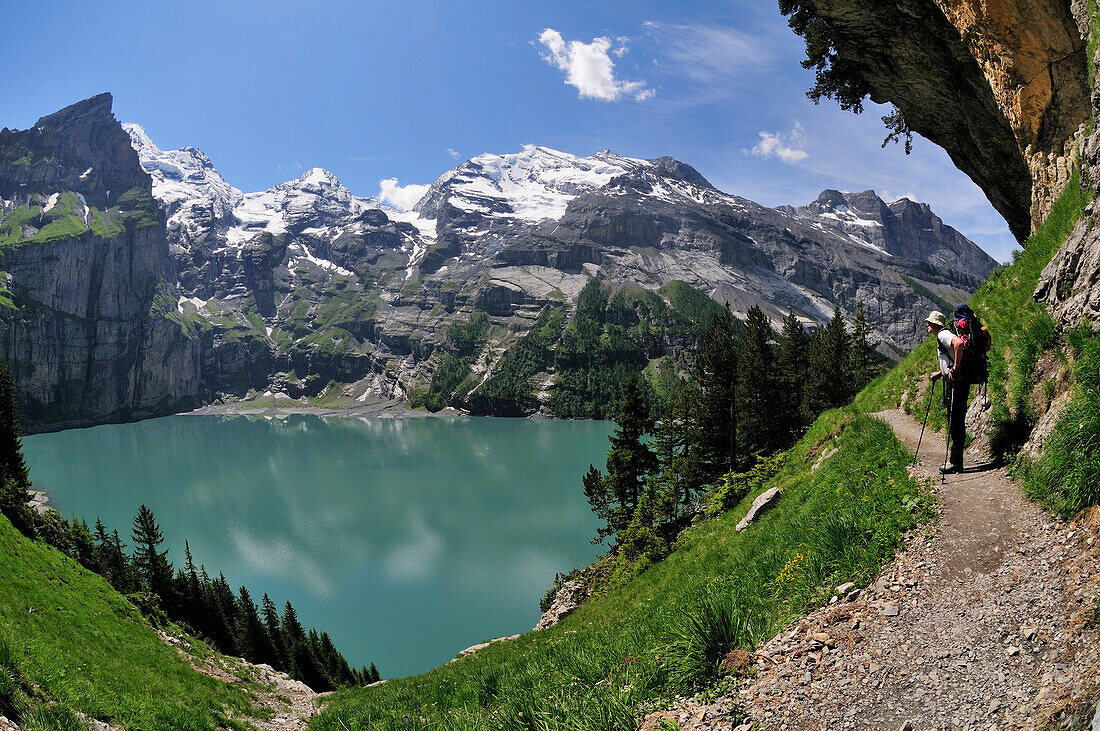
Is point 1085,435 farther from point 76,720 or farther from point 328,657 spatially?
point 328,657

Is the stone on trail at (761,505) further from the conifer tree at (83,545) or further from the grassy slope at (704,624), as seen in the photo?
the conifer tree at (83,545)

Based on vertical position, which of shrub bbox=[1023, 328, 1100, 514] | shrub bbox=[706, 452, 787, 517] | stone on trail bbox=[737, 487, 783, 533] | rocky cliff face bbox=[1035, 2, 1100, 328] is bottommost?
shrub bbox=[706, 452, 787, 517]

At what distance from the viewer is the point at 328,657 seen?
1671 inches

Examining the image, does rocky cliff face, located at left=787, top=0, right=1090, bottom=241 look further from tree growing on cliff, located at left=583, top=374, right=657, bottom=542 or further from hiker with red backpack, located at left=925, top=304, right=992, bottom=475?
tree growing on cliff, located at left=583, top=374, right=657, bottom=542

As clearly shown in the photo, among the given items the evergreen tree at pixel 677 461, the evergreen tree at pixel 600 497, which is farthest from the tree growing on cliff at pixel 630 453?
the evergreen tree at pixel 600 497

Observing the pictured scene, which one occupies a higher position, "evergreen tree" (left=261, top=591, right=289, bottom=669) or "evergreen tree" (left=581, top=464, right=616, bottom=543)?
"evergreen tree" (left=581, top=464, right=616, bottom=543)

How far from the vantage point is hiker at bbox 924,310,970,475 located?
24.2 feet

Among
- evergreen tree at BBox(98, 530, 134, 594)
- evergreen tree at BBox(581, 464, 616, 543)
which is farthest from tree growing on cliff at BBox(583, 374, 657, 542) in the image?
evergreen tree at BBox(98, 530, 134, 594)

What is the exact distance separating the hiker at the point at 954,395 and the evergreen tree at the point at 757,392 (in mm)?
29567

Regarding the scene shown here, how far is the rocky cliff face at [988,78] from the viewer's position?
14.2m

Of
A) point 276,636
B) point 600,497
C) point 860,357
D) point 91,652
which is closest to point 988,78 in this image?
point 860,357

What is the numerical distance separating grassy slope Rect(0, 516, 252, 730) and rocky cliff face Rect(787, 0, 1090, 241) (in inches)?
1099

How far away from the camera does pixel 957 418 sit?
24.8 ft

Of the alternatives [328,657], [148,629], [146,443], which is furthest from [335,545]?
[146,443]
